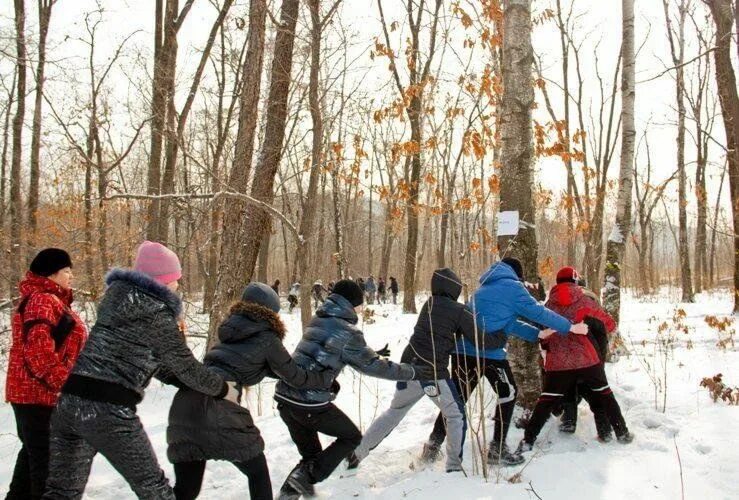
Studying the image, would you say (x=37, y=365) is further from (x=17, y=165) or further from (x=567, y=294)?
(x=17, y=165)

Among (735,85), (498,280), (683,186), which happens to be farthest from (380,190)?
(683,186)

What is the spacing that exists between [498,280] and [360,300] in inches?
44.6

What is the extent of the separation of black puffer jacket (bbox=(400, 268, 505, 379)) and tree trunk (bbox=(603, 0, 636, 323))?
11.2ft

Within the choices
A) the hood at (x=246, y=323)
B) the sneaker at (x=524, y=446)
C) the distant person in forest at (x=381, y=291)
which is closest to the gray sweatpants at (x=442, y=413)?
the sneaker at (x=524, y=446)

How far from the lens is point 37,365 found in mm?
3199

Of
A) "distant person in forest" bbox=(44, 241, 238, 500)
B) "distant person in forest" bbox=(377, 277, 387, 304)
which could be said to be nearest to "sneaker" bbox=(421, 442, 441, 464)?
"distant person in forest" bbox=(44, 241, 238, 500)

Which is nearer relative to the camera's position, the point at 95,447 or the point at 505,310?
the point at 95,447

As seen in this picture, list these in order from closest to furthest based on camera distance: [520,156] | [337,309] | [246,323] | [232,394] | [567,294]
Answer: [232,394] < [246,323] < [337,309] < [567,294] < [520,156]

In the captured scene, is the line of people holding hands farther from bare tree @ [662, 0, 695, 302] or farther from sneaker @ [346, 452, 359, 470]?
bare tree @ [662, 0, 695, 302]

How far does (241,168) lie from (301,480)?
426 centimetres

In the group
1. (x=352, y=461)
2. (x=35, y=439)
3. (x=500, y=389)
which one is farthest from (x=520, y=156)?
(x=35, y=439)

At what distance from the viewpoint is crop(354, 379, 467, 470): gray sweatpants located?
13.2ft

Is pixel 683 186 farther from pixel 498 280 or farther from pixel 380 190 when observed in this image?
pixel 498 280

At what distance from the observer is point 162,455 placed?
512 cm
